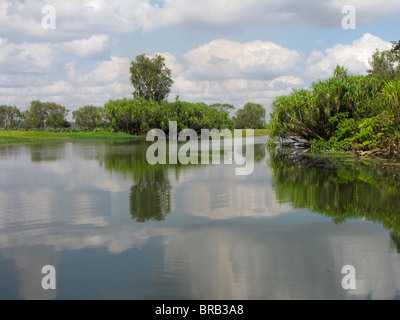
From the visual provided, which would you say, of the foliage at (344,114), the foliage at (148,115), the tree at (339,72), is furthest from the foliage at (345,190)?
the foliage at (148,115)

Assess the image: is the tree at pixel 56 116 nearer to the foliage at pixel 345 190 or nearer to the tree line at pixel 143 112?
the tree line at pixel 143 112

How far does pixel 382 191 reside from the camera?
439 inches

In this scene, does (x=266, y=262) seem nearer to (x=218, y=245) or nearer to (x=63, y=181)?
(x=218, y=245)

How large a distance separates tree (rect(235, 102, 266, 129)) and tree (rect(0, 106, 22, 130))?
63.3 metres

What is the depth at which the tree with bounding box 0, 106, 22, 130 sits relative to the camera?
98.5 metres

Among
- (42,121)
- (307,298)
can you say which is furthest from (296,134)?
(42,121)

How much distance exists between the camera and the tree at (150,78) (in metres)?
70.4

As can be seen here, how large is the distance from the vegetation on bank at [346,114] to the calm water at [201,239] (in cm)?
656

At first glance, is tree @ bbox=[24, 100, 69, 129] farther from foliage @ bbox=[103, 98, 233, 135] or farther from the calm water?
the calm water

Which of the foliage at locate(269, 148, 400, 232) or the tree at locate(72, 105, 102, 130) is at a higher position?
the tree at locate(72, 105, 102, 130)

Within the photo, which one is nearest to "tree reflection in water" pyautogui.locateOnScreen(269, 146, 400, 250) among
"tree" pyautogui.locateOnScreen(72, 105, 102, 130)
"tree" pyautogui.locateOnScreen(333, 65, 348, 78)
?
"tree" pyautogui.locateOnScreen(333, 65, 348, 78)

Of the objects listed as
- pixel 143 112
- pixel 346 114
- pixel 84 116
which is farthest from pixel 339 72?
pixel 84 116

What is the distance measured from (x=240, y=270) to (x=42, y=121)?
107 meters

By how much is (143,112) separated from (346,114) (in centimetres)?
3831
